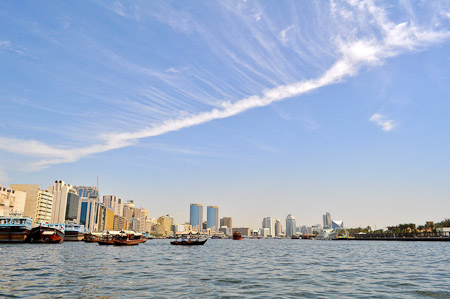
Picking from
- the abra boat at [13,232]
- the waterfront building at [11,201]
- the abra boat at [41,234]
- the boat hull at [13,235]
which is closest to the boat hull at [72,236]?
the waterfront building at [11,201]

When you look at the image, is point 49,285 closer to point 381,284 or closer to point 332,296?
point 332,296

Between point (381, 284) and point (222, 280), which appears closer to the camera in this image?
point (381, 284)

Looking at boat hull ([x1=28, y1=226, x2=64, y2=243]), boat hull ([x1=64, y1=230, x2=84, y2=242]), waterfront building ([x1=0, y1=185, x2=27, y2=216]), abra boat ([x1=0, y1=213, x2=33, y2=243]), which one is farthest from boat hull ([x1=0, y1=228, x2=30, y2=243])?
waterfront building ([x1=0, y1=185, x2=27, y2=216])

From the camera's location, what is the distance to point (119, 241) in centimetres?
10431

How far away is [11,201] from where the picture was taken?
17875 cm

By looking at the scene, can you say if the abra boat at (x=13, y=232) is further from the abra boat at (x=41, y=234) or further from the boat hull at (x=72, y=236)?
the boat hull at (x=72, y=236)

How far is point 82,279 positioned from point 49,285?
13.0 ft

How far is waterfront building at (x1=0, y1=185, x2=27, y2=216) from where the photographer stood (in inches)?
→ 6629

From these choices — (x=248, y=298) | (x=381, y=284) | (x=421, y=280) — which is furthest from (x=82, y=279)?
(x=421, y=280)

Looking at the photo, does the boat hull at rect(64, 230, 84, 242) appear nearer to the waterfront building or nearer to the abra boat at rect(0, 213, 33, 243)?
the waterfront building

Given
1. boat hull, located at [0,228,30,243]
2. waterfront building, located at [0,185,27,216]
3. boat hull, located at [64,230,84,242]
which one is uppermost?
waterfront building, located at [0,185,27,216]

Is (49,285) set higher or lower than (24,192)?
lower

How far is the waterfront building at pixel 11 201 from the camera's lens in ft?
552

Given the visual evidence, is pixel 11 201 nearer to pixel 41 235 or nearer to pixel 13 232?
pixel 13 232
